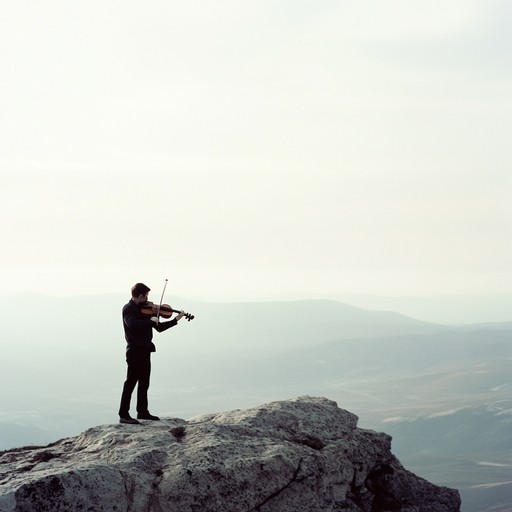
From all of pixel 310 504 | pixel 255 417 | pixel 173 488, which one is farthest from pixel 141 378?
pixel 310 504

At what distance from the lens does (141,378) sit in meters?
20.6

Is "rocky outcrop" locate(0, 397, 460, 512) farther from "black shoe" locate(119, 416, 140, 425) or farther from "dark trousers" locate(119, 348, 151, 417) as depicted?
"dark trousers" locate(119, 348, 151, 417)

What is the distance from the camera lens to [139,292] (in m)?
20.0

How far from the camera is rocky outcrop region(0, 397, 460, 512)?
16016 millimetres

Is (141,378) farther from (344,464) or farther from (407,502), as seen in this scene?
(407,502)

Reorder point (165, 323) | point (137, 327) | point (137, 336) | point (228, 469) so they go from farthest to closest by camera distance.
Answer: point (137, 336), point (137, 327), point (165, 323), point (228, 469)

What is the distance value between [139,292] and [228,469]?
18.0 ft

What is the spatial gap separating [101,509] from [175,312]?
5858 mm

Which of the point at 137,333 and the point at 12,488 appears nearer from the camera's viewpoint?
the point at 12,488

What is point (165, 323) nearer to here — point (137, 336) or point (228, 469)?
point (137, 336)

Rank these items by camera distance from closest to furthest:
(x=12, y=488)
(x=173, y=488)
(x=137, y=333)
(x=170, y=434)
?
(x=12, y=488), (x=173, y=488), (x=170, y=434), (x=137, y=333)

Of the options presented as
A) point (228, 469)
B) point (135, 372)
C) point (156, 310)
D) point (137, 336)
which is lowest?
point (228, 469)

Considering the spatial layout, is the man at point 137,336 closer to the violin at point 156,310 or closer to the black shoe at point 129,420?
the black shoe at point 129,420

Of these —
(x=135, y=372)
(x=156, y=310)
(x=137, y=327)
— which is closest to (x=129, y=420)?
(x=135, y=372)
